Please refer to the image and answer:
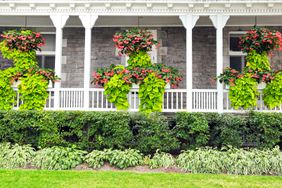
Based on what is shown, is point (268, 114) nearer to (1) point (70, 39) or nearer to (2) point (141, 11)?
(2) point (141, 11)

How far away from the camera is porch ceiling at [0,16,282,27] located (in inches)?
405

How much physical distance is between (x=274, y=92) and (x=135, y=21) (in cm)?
471

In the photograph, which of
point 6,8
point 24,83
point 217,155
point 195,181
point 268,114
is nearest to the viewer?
point 195,181

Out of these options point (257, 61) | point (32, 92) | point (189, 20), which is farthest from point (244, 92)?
point (32, 92)

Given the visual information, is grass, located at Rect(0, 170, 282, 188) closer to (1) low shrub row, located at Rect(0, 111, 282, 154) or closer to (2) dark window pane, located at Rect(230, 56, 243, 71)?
(1) low shrub row, located at Rect(0, 111, 282, 154)

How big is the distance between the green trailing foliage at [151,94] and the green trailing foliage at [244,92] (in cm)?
185

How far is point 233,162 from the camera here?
731cm

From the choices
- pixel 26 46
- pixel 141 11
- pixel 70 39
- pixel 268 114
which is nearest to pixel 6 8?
pixel 26 46

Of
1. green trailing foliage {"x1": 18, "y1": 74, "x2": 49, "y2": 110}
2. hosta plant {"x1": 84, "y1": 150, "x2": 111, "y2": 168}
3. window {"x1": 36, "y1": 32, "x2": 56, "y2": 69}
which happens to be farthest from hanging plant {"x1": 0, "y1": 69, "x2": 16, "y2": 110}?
hosta plant {"x1": 84, "y1": 150, "x2": 111, "y2": 168}

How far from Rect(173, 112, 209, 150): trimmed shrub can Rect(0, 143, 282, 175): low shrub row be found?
0.92 ft

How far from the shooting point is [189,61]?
30.1ft

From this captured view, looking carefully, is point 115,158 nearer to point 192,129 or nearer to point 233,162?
point 192,129

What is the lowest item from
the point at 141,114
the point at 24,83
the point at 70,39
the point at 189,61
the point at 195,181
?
the point at 195,181

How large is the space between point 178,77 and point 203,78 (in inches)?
79.5
